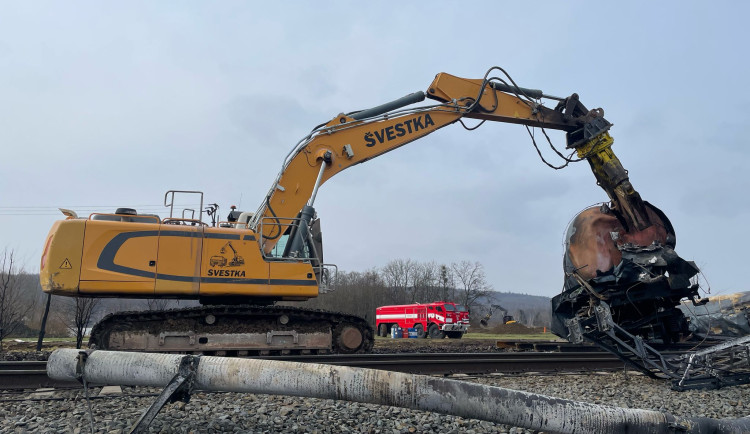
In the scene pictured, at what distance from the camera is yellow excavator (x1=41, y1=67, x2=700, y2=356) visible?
814 cm

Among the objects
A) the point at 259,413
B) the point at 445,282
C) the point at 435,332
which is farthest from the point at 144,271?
the point at 445,282

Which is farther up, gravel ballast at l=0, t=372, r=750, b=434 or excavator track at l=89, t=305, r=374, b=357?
excavator track at l=89, t=305, r=374, b=357

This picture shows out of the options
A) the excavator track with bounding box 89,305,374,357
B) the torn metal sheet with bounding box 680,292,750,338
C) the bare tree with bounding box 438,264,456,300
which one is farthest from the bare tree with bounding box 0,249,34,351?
the bare tree with bounding box 438,264,456,300

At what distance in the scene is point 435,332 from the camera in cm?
3100

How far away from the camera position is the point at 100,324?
8695mm

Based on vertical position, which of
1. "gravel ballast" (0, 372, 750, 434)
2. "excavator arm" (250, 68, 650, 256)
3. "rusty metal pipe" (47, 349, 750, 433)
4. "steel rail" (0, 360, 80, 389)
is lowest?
"gravel ballast" (0, 372, 750, 434)

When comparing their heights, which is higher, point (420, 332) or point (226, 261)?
point (226, 261)

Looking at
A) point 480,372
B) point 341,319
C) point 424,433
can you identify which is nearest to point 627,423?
point 424,433

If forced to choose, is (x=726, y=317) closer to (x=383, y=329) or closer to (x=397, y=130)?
(x=397, y=130)

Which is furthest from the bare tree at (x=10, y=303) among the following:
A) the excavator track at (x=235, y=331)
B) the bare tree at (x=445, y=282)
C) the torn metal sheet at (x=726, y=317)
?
the bare tree at (x=445, y=282)

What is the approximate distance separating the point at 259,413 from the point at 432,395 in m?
2.20

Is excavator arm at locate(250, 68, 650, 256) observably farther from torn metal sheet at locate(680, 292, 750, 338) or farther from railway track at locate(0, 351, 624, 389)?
torn metal sheet at locate(680, 292, 750, 338)

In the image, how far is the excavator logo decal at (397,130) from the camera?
33.7ft

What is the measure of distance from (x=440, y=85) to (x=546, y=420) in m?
8.60
